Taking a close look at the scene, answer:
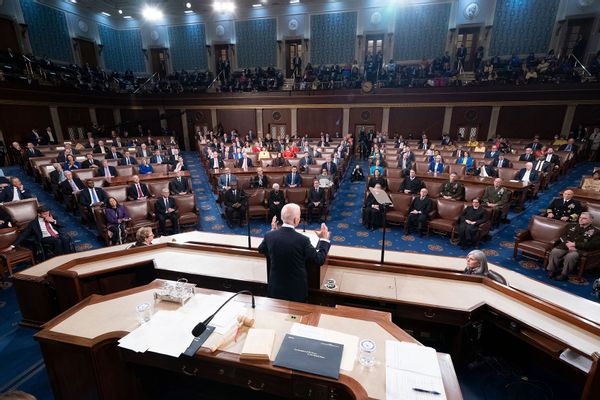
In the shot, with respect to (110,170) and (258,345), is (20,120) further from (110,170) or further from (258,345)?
(258,345)

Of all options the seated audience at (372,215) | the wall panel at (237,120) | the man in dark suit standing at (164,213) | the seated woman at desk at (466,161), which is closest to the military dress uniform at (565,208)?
the seated audience at (372,215)

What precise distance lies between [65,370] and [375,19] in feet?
65.1

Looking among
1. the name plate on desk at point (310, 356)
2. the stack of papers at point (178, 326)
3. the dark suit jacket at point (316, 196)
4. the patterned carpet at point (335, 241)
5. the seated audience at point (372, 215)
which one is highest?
the name plate on desk at point (310, 356)

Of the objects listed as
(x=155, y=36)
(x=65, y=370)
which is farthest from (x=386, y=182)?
(x=155, y=36)

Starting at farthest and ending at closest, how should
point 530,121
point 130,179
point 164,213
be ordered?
point 530,121, point 130,179, point 164,213

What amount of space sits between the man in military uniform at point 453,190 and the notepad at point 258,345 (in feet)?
20.6

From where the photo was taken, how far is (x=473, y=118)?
14.7 m

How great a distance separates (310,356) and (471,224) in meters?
5.24

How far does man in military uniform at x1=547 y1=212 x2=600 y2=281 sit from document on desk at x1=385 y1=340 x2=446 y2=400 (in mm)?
4442

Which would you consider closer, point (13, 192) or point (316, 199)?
point (13, 192)

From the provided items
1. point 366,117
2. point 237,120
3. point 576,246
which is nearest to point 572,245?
point 576,246

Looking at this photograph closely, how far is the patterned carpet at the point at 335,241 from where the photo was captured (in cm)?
295

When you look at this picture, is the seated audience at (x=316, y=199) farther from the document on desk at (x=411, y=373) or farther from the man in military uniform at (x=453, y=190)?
the document on desk at (x=411, y=373)

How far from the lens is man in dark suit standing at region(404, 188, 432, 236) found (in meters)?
6.46
